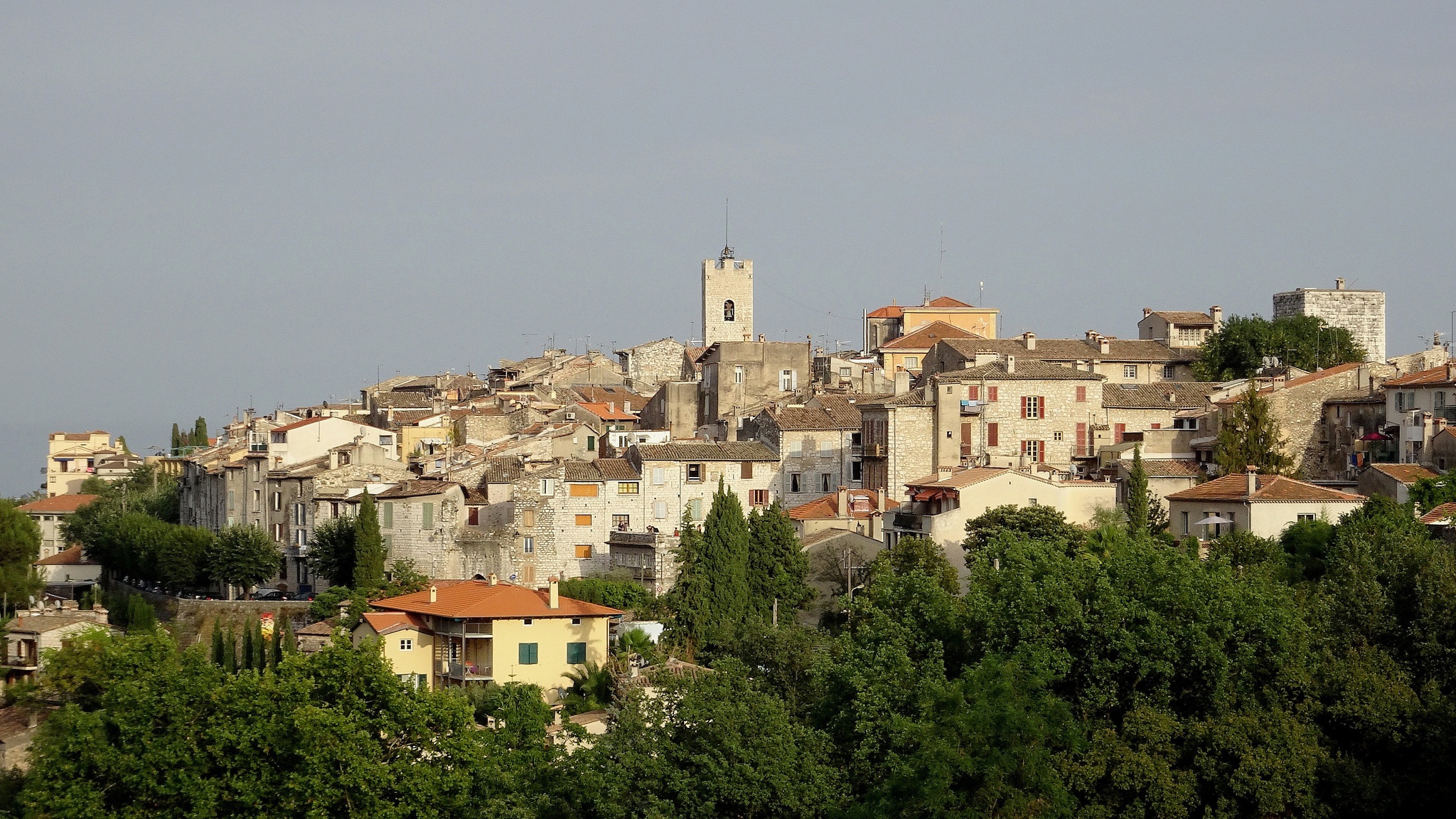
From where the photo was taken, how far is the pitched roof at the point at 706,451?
60.7 m

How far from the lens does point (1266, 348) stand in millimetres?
69000

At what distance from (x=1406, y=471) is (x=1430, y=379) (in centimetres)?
541

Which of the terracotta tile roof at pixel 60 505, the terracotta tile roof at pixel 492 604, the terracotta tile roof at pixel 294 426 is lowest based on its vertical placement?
the terracotta tile roof at pixel 492 604

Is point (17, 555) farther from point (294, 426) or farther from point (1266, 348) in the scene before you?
point (1266, 348)

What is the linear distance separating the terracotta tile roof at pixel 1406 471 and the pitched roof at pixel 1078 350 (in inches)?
664

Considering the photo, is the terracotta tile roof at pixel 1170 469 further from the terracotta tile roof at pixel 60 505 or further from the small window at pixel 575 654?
the terracotta tile roof at pixel 60 505

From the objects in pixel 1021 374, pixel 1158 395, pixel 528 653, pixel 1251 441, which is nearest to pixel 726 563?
pixel 528 653

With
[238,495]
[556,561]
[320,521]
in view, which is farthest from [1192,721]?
[238,495]

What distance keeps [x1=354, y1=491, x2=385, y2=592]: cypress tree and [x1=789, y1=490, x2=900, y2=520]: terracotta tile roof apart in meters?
12.2

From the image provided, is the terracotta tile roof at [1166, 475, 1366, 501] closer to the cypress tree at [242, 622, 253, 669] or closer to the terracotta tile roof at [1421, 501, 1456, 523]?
the terracotta tile roof at [1421, 501, 1456, 523]

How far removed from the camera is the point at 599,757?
105 feet

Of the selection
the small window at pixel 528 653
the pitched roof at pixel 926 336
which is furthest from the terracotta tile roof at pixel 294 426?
the small window at pixel 528 653

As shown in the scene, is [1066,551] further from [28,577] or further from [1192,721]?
[28,577]

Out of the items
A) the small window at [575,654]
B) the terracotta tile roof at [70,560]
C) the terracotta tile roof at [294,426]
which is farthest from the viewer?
the terracotta tile roof at [70,560]
